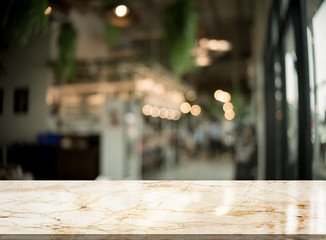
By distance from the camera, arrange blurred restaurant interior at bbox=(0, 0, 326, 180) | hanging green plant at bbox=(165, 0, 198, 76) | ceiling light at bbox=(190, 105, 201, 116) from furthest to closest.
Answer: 1. ceiling light at bbox=(190, 105, 201, 116)
2. hanging green plant at bbox=(165, 0, 198, 76)
3. blurred restaurant interior at bbox=(0, 0, 326, 180)

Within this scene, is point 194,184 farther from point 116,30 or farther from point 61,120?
point 61,120

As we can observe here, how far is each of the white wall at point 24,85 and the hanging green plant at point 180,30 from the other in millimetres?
1494

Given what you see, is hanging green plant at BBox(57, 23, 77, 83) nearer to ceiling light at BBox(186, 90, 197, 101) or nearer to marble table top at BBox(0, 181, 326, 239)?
marble table top at BBox(0, 181, 326, 239)

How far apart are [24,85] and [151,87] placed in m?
6.55

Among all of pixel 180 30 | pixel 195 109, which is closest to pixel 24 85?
pixel 180 30

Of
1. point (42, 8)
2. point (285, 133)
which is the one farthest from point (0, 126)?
point (285, 133)

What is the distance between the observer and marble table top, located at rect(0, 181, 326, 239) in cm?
80

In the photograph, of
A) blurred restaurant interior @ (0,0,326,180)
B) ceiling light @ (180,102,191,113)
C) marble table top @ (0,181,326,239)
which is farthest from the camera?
ceiling light @ (180,102,191,113)

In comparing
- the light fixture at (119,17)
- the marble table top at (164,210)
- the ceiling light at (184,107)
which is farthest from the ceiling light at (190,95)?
the marble table top at (164,210)

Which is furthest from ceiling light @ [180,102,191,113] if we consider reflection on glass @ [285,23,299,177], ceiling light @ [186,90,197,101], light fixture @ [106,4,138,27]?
reflection on glass @ [285,23,299,177]

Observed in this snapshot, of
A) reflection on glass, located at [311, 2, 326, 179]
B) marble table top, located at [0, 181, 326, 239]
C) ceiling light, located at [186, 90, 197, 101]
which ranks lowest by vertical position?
marble table top, located at [0, 181, 326, 239]

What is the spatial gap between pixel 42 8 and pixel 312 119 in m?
1.85

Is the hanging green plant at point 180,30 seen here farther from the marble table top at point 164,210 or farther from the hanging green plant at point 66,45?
the marble table top at point 164,210

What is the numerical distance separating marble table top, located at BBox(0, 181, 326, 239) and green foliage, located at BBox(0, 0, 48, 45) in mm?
894
